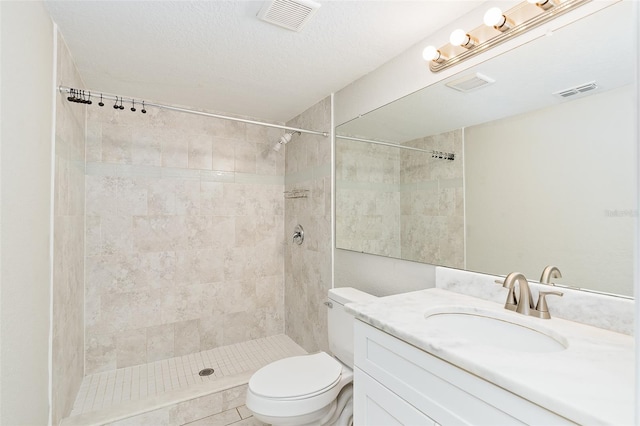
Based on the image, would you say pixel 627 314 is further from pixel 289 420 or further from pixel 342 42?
pixel 342 42

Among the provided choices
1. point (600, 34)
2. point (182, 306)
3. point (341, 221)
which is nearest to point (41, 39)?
point (341, 221)

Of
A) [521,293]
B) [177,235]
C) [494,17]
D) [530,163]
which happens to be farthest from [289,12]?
[177,235]

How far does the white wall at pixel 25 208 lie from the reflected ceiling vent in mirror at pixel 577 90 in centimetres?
188

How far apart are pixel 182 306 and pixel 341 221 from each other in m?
1.57

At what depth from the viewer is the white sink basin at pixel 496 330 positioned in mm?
948

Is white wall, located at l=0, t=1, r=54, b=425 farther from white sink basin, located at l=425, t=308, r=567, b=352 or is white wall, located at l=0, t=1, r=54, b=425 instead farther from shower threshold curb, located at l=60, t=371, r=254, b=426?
white sink basin, located at l=425, t=308, r=567, b=352

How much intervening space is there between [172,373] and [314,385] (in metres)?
1.43

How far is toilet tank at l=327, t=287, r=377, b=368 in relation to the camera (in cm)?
171

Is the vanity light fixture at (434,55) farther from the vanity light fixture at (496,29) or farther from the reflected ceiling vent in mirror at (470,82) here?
the reflected ceiling vent in mirror at (470,82)

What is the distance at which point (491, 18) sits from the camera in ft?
3.87

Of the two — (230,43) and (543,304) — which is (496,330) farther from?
(230,43)

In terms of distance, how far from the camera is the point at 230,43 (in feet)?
5.40

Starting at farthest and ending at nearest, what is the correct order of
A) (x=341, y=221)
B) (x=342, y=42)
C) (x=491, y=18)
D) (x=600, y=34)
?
(x=341, y=221) < (x=342, y=42) < (x=491, y=18) < (x=600, y=34)

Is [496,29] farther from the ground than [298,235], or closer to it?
farther from the ground
